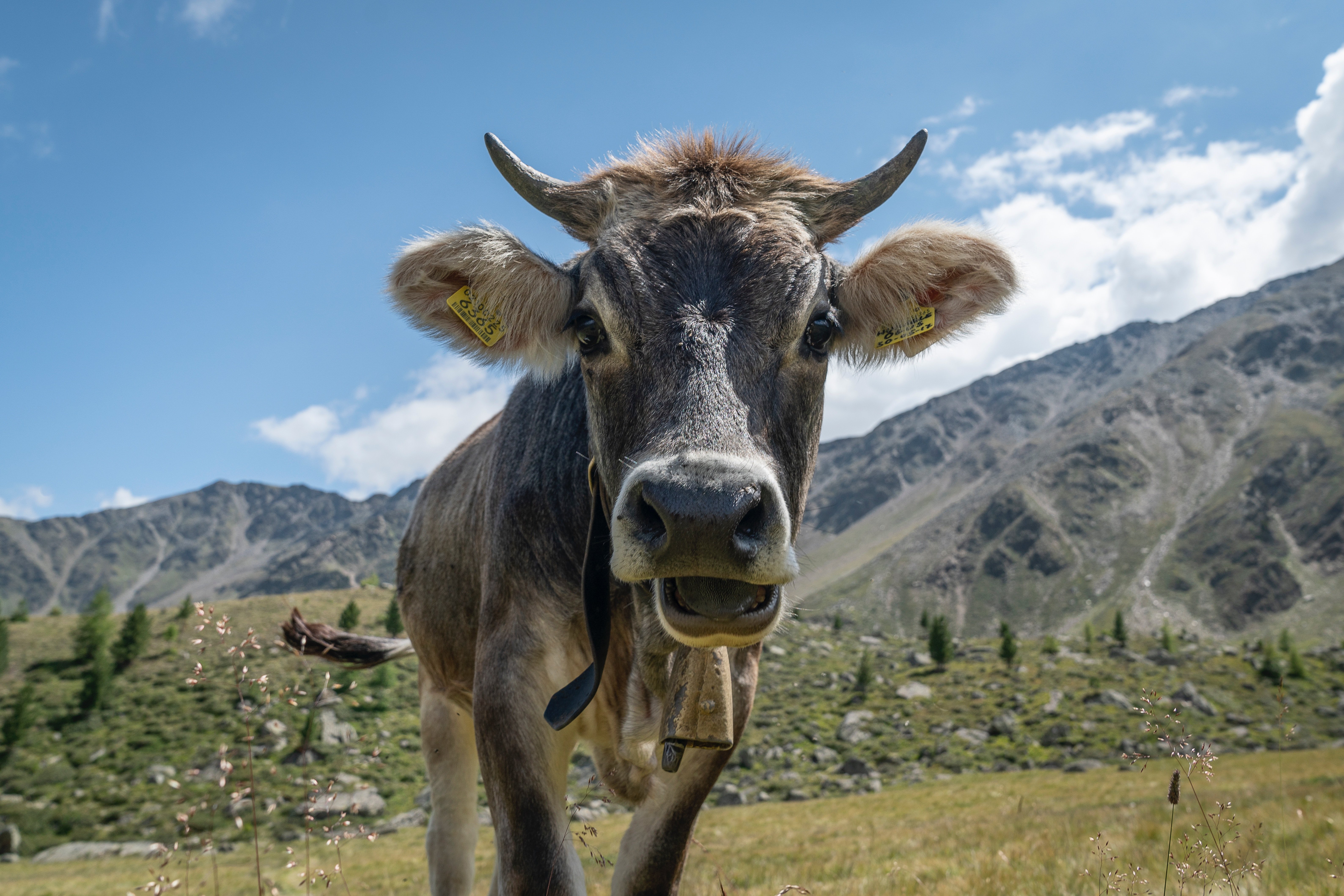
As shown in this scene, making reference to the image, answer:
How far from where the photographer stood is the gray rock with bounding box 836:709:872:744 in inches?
1767

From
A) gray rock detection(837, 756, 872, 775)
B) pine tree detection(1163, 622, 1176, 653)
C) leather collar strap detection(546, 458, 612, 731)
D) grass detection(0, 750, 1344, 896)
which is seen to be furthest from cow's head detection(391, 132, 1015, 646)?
pine tree detection(1163, 622, 1176, 653)

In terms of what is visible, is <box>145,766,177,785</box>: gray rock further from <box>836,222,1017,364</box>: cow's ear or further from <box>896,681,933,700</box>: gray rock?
<box>836,222,1017,364</box>: cow's ear

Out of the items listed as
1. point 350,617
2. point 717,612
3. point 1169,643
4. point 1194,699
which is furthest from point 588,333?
point 1169,643

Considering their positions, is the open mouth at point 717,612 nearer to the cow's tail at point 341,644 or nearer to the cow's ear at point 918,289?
the cow's ear at point 918,289

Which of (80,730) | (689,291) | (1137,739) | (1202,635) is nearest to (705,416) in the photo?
(689,291)

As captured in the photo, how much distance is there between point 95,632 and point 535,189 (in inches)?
2613

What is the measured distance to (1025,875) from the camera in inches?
228

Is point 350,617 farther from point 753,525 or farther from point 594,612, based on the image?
point 753,525

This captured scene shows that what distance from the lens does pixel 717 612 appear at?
113 inches

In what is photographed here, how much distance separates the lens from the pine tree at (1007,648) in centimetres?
5969

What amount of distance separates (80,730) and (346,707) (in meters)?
14.8

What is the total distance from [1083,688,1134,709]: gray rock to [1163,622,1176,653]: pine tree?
17879 mm

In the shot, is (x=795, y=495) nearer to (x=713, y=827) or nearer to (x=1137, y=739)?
(x=713, y=827)

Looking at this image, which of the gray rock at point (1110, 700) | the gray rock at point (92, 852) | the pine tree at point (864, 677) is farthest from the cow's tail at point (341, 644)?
the gray rock at point (1110, 700)
